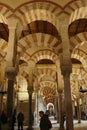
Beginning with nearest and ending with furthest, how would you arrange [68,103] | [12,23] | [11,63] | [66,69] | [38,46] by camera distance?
[68,103], [11,63], [66,69], [12,23], [38,46]

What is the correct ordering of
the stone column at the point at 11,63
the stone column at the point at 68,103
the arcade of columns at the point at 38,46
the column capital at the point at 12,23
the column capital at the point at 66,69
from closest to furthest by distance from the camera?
the stone column at the point at 68,103, the stone column at the point at 11,63, the arcade of columns at the point at 38,46, the column capital at the point at 66,69, the column capital at the point at 12,23

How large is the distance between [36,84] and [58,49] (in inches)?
210

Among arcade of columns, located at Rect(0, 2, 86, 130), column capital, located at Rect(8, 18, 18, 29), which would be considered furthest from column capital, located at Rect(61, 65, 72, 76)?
column capital, located at Rect(8, 18, 18, 29)

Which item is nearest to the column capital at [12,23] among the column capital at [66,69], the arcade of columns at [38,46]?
the arcade of columns at [38,46]

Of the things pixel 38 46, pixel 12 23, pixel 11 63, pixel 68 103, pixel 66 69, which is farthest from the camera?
pixel 38 46

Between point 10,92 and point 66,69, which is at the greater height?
point 66,69

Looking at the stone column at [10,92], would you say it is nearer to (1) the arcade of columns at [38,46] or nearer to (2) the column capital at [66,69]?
(1) the arcade of columns at [38,46]

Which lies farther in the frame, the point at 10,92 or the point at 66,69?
the point at 66,69

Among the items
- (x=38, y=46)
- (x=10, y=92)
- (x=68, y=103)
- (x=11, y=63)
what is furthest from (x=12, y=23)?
(x=38, y=46)

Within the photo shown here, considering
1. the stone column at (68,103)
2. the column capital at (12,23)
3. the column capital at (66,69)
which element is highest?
the column capital at (12,23)

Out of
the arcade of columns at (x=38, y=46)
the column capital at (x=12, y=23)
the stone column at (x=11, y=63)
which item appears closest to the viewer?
the stone column at (x=11, y=63)

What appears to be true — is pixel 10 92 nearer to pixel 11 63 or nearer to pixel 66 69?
pixel 11 63

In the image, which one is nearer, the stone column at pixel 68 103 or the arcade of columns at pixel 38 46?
the stone column at pixel 68 103

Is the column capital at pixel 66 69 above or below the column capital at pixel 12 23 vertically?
below
